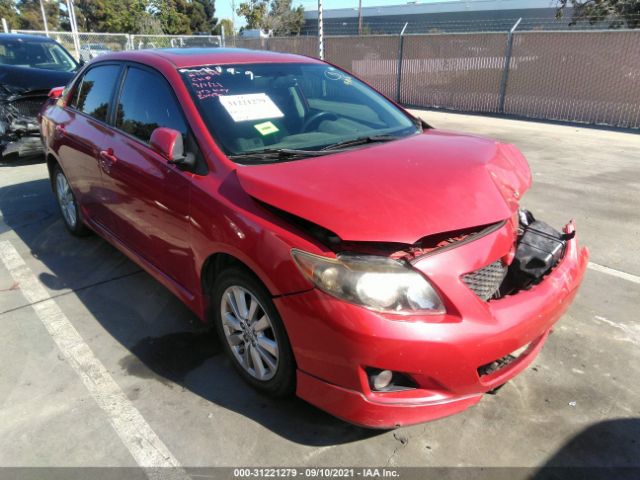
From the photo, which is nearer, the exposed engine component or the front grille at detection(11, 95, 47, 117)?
the exposed engine component

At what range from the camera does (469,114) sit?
1379 centimetres

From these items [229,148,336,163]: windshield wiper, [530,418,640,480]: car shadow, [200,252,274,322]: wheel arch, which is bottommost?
[530,418,640,480]: car shadow

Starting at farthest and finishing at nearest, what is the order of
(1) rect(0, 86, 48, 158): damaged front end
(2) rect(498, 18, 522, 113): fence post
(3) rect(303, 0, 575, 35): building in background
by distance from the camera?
(3) rect(303, 0, 575, 35): building in background, (2) rect(498, 18, 522, 113): fence post, (1) rect(0, 86, 48, 158): damaged front end

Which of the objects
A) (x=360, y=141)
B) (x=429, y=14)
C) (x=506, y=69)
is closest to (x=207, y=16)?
(x=429, y=14)

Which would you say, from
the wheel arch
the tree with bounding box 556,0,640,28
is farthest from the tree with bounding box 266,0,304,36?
the wheel arch

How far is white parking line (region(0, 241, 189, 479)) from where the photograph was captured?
232 cm

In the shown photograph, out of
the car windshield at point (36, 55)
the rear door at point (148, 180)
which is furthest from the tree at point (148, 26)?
the rear door at point (148, 180)

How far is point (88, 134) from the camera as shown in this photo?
405 centimetres

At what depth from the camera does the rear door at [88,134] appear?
12.8 feet

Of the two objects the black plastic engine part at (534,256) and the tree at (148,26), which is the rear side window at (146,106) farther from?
the tree at (148,26)

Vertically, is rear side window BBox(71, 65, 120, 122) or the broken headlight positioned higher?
rear side window BBox(71, 65, 120, 122)

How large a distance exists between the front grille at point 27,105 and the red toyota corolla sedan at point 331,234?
523cm

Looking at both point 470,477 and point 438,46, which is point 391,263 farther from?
point 438,46

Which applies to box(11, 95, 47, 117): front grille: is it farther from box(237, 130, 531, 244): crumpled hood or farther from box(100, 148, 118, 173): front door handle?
box(237, 130, 531, 244): crumpled hood
